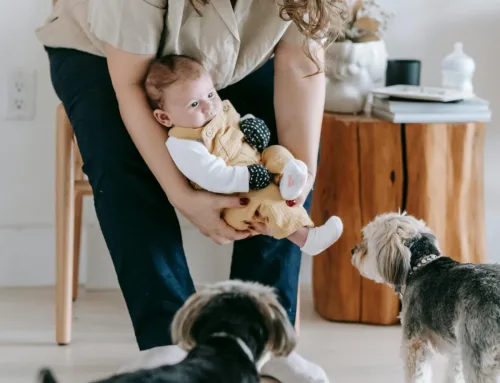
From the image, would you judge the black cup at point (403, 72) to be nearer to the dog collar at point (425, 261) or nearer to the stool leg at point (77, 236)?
the dog collar at point (425, 261)

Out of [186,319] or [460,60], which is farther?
[460,60]

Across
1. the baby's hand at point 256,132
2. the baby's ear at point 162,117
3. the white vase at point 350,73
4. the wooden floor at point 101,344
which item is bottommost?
the wooden floor at point 101,344

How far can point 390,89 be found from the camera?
190 centimetres

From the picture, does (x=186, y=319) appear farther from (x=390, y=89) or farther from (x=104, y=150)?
(x=390, y=89)

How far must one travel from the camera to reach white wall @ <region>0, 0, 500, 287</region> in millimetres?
2076

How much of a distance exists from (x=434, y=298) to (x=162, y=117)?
574 mm

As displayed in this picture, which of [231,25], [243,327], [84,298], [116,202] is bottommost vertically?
[84,298]

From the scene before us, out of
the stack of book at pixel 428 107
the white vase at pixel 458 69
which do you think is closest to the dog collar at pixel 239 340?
the stack of book at pixel 428 107

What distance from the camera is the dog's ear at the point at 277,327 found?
1.06 meters

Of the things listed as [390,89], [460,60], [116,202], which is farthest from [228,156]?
[460,60]

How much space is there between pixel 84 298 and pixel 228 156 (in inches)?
35.9

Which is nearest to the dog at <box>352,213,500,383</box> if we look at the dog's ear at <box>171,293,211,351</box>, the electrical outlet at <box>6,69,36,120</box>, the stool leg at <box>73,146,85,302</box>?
the dog's ear at <box>171,293,211,351</box>

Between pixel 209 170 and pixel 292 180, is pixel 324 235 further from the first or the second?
pixel 209 170

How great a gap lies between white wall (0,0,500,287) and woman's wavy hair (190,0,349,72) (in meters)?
0.72
